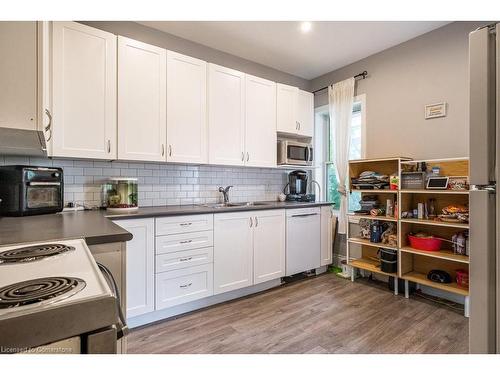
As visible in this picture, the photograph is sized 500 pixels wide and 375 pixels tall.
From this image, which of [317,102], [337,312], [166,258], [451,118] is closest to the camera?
[166,258]

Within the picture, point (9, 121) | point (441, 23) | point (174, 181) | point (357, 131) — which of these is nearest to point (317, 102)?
point (357, 131)

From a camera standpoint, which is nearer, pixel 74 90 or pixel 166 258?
pixel 74 90

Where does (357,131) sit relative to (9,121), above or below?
above

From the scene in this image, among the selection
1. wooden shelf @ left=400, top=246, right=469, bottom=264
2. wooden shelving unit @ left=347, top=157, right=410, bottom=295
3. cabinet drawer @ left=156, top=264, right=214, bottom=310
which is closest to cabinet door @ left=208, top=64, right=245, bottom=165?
cabinet drawer @ left=156, top=264, right=214, bottom=310

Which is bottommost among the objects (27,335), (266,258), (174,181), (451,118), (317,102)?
(266,258)

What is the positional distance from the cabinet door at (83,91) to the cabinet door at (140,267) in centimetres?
A: 65

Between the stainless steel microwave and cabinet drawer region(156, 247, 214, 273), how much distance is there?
4.98 feet

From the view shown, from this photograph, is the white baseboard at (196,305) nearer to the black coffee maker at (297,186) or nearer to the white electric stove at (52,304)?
the black coffee maker at (297,186)

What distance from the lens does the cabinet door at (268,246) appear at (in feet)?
8.96

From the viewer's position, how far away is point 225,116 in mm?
2824

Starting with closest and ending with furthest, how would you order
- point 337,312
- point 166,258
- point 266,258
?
point 166,258 < point 337,312 < point 266,258

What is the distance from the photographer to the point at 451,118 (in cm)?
252
